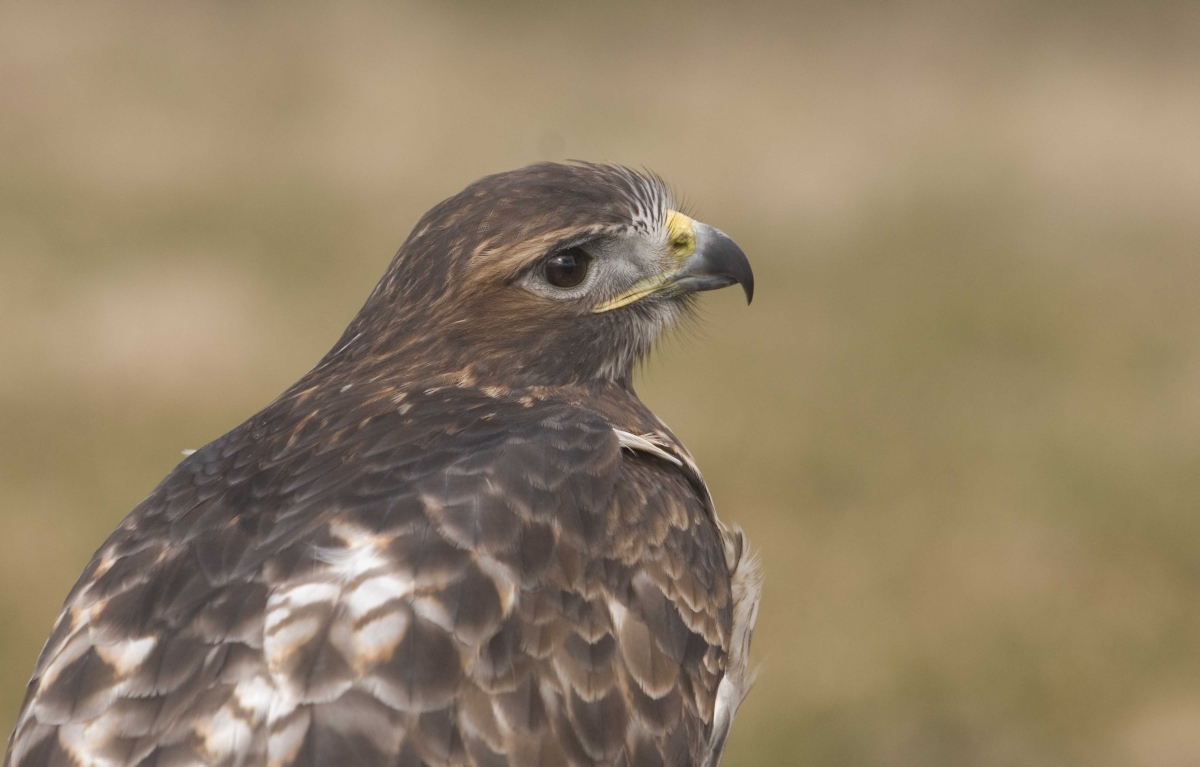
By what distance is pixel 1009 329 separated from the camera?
12969 millimetres

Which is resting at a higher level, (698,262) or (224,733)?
(698,262)

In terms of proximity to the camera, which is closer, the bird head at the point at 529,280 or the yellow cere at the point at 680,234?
the bird head at the point at 529,280

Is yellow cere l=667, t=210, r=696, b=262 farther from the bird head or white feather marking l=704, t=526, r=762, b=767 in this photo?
white feather marking l=704, t=526, r=762, b=767

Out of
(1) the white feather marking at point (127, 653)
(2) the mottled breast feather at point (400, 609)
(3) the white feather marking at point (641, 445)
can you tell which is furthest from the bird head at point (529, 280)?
(1) the white feather marking at point (127, 653)

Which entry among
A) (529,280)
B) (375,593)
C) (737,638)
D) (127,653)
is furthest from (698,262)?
(127,653)

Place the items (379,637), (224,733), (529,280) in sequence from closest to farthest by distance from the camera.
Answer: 1. (224,733)
2. (379,637)
3. (529,280)

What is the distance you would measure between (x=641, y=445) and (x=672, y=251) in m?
0.89

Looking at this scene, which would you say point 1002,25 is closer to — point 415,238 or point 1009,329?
point 1009,329

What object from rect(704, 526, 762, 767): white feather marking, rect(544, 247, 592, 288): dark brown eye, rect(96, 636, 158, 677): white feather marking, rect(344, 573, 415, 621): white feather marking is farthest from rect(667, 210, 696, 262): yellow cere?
rect(96, 636, 158, 677): white feather marking

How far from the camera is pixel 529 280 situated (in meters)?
4.05

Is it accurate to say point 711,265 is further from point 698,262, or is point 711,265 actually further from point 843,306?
point 843,306

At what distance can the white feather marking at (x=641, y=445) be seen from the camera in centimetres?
366

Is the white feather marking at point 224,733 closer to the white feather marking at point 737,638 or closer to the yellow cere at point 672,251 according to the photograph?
the white feather marking at point 737,638

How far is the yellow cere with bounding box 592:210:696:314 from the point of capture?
426 cm
